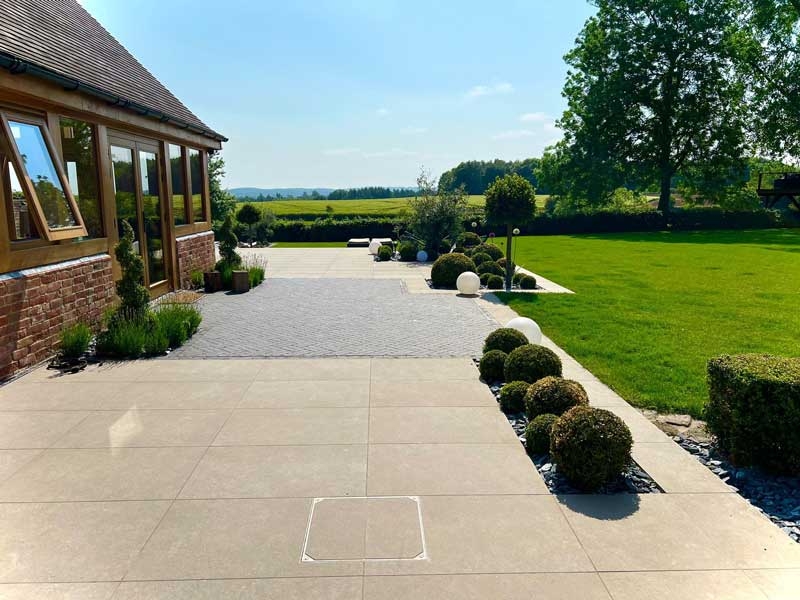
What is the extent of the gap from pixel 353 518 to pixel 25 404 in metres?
4.60

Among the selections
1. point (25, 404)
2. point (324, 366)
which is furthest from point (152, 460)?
point (324, 366)

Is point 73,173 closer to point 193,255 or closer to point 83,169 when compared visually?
point 83,169

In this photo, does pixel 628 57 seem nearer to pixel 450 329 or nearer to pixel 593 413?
pixel 450 329

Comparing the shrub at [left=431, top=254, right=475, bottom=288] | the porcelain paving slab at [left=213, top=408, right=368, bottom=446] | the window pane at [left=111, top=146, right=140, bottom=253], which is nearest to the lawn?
the shrub at [left=431, top=254, right=475, bottom=288]

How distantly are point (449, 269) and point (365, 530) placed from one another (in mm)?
12708

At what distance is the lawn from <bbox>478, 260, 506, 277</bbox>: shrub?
1.97 metres

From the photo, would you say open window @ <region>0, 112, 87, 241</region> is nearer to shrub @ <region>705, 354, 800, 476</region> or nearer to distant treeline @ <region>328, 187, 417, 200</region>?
shrub @ <region>705, 354, 800, 476</region>

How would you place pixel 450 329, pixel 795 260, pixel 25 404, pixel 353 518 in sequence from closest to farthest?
1. pixel 353 518
2. pixel 25 404
3. pixel 450 329
4. pixel 795 260

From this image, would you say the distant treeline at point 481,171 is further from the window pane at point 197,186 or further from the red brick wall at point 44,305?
the red brick wall at point 44,305

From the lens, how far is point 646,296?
1472 cm

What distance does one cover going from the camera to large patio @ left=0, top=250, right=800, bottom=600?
3418 millimetres

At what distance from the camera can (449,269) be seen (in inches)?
642

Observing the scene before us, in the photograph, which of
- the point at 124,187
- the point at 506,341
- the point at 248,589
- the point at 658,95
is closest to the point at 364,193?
the point at 658,95

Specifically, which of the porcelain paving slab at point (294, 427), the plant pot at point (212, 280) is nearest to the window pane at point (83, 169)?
the plant pot at point (212, 280)
